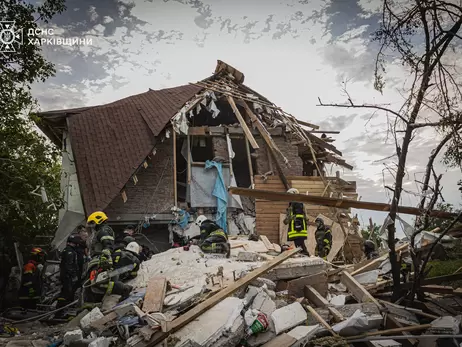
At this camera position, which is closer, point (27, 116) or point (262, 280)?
point (262, 280)

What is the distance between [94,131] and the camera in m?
11.4

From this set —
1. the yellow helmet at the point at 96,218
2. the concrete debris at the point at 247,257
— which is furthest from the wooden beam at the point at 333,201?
the yellow helmet at the point at 96,218

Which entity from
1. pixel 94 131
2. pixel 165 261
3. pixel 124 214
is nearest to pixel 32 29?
pixel 94 131

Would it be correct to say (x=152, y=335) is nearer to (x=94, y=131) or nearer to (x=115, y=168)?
(x=115, y=168)

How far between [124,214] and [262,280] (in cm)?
686

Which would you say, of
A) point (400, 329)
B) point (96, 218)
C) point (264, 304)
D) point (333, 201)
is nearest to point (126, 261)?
point (96, 218)

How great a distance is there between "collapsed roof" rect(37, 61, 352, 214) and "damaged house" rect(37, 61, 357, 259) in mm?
35

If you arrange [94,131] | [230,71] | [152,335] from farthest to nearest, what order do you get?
[230,71], [94,131], [152,335]

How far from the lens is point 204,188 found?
11.6 meters

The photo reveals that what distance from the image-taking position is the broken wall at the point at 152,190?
35.3 ft

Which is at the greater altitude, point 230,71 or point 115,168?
point 230,71

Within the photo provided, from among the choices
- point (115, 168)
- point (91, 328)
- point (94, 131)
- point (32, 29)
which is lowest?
point (91, 328)

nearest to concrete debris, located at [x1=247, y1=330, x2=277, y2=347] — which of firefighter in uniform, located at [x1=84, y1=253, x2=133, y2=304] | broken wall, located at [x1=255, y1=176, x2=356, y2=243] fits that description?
firefighter in uniform, located at [x1=84, y1=253, x2=133, y2=304]

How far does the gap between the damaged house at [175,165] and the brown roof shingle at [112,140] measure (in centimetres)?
3
